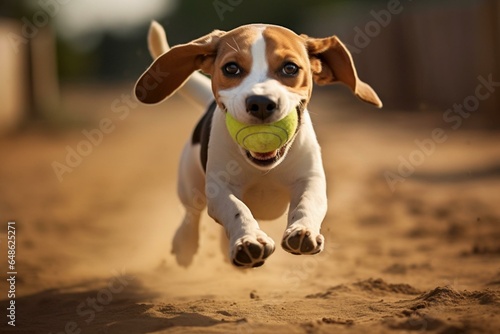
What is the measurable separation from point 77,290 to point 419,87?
16729 millimetres

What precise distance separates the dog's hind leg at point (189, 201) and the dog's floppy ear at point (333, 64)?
111 cm

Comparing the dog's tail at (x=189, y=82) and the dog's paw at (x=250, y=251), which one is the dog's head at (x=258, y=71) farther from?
the dog's tail at (x=189, y=82)

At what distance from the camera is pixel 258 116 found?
167 inches

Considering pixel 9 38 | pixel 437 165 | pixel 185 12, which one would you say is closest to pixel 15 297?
pixel 437 165

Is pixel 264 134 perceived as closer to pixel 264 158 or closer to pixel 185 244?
pixel 264 158

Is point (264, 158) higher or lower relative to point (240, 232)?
higher

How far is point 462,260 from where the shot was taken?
643 centimetres

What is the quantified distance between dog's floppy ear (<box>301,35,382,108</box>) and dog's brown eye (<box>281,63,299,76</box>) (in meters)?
0.45

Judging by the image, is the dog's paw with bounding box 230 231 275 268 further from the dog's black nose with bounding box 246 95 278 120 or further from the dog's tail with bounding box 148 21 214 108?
the dog's tail with bounding box 148 21 214 108

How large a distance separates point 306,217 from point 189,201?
72.4 inches

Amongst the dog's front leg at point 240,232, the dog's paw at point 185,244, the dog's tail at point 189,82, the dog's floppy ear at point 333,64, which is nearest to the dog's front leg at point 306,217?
the dog's front leg at point 240,232

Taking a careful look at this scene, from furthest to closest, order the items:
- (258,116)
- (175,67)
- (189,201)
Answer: (189,201), (175,67), (258,116)

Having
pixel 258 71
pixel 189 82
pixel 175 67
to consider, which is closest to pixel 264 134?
pixel 258 71

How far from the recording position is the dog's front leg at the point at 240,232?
400 centimetres
